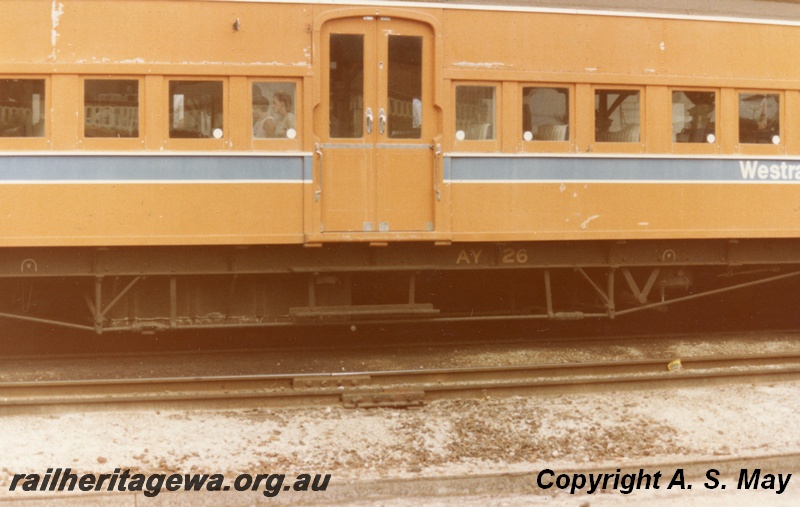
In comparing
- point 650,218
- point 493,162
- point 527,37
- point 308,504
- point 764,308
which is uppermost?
point 527,37

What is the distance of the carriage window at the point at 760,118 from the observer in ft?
28.7

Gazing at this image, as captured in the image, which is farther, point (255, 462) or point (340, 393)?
point (340, 393)

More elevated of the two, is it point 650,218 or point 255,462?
point 650,218

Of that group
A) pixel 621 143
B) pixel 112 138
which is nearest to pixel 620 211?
pixel 621 143

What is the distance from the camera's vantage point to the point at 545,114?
27.3ft

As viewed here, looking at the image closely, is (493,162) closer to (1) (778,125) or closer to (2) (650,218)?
(2) (650,218)

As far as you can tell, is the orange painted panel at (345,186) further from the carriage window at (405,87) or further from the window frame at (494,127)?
the window frame at (494,127)

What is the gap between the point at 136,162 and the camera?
770 centimetres

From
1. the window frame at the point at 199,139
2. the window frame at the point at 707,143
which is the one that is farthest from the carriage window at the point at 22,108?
the window frame at the point at 707,143

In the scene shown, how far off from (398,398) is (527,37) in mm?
3699

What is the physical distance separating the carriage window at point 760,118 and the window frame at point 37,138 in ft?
21.9

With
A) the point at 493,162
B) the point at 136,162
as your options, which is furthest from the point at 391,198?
the point at 136,162

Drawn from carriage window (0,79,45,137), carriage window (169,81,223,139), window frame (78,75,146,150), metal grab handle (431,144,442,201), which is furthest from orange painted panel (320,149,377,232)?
carriage window (0,79,45,137)

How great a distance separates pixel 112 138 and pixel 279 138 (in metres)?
1.48
